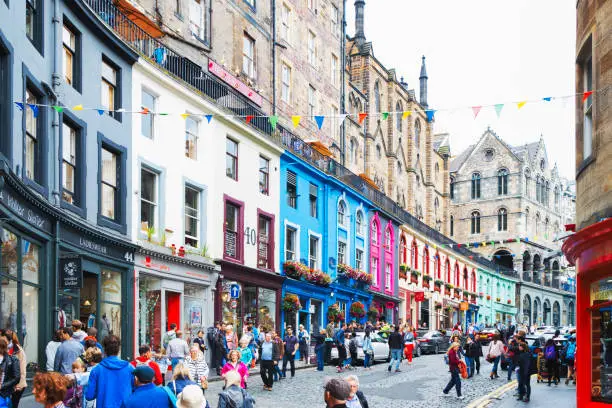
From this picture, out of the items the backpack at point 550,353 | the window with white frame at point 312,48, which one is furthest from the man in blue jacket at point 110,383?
the window with white frame at point 312,48

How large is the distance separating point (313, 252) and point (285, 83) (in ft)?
27.1

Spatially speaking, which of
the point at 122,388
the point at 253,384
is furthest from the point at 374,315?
the point at 122,388

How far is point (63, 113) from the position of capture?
19.2 m

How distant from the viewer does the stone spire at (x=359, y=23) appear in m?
53.8

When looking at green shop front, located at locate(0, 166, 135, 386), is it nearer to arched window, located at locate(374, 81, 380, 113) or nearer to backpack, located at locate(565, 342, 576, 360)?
backpack, located at locate(565, 342, 576, 360)

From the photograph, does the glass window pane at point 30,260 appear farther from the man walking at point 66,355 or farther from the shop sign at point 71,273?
the man walking at point 66,355

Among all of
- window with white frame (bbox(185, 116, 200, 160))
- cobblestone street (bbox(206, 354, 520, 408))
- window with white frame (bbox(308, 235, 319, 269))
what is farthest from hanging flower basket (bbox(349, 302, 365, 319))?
window with white frame (bbox(185, 116, 200, 160))

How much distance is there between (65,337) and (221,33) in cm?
2193

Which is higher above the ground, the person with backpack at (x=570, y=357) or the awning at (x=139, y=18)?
the awning at (x=139, y=18)

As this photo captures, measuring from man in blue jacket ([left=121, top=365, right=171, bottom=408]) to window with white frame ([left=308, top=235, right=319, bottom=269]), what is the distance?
1134 inches

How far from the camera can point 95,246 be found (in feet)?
69.1

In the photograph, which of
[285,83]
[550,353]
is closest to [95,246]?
[550,353]

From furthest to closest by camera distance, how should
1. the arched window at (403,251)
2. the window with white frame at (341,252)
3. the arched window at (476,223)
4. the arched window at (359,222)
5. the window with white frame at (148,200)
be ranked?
the arched window at (476,223)
the arched window at (403,251)
the arched window at (359,222)
the window with white frame at (341,252)
the window with white frame at (148,200)

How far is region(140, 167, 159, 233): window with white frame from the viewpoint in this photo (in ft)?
80.1
